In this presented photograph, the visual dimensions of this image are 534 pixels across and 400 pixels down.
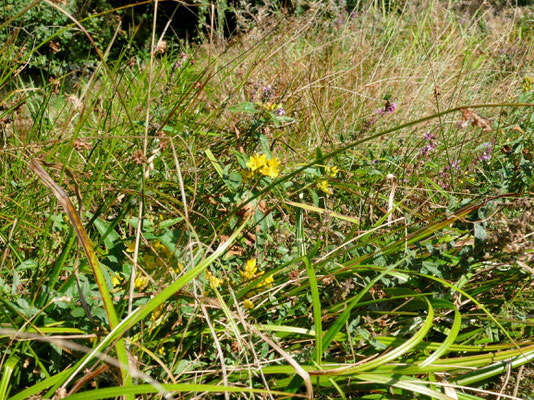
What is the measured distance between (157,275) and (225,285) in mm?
186

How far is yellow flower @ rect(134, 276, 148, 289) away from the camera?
1136 millimetres

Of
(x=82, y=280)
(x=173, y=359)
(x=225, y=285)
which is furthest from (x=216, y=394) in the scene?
(x=82, y=280)

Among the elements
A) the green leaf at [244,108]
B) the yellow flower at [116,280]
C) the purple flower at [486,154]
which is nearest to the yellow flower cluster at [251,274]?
the yellow flower at [116,280]

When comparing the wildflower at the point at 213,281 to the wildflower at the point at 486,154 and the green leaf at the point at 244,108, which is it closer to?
the green leaf at the point at 244,108

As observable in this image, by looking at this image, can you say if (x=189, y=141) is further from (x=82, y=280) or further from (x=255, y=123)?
(x=82, y=280)

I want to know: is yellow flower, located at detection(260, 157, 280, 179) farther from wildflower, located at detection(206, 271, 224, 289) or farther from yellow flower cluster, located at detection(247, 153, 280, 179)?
wildflower, located at detection(206, 271, 224, 289)

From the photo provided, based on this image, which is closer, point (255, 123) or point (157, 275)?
point (157, 275)

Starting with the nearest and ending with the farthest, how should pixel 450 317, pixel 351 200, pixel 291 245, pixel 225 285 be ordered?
pixel 225 285
pixel 450 317
pixel 291 245
pixel 351 200

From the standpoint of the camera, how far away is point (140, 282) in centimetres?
115

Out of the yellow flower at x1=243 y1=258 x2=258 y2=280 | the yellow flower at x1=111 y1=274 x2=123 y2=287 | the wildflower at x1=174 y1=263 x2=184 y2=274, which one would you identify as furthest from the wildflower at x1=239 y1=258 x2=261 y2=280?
the yellow flower at x1=111 y1=274 x2=123 y2=287

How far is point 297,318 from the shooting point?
4.26 ft

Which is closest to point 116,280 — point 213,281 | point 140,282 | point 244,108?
point 140,282

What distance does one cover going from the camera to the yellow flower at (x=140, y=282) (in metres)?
1.14

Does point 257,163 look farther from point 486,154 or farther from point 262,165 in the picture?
point 486,154
